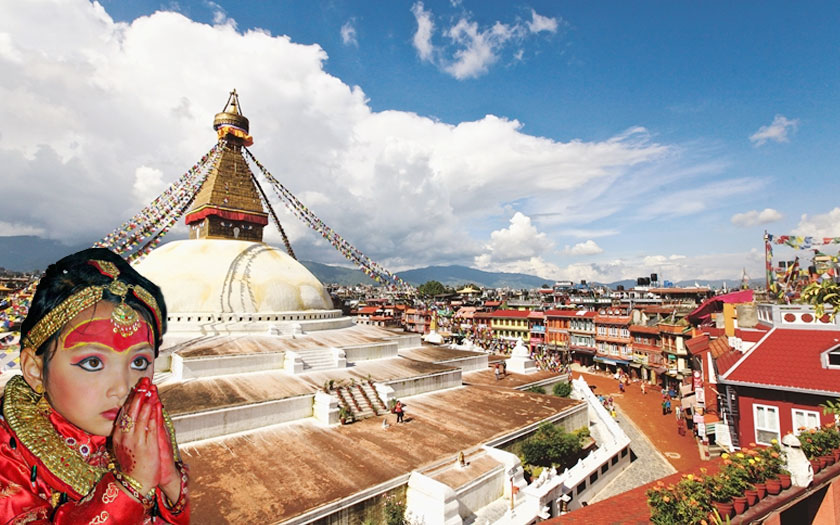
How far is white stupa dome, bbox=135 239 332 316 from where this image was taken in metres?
17.8

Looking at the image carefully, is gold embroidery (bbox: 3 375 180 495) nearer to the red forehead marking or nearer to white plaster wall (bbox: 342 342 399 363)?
the red forehead marking

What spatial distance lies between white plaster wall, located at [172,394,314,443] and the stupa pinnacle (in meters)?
12.5

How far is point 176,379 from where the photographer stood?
13.4 meters

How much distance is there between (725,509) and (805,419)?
8.84 meters

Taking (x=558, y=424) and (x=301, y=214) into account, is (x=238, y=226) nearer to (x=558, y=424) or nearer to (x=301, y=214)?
(x=301, y=214)

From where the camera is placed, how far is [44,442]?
2010mm

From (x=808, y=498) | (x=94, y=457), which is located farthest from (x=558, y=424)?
(x=94, y=457)

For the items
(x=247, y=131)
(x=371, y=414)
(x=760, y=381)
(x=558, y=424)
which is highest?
(x=247, y=131)

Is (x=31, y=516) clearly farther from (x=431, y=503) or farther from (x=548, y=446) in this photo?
(x=548, y=446)

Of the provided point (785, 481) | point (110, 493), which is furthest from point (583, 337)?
point (110, 493)

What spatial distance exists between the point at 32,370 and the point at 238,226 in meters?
21.2

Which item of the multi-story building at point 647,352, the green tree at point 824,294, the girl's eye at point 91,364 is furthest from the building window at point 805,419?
the multi-story building at point 647,352

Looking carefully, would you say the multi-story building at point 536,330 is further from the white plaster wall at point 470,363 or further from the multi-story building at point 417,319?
the white plaster wall at point 470,363

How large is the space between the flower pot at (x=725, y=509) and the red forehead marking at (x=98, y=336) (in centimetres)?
767
